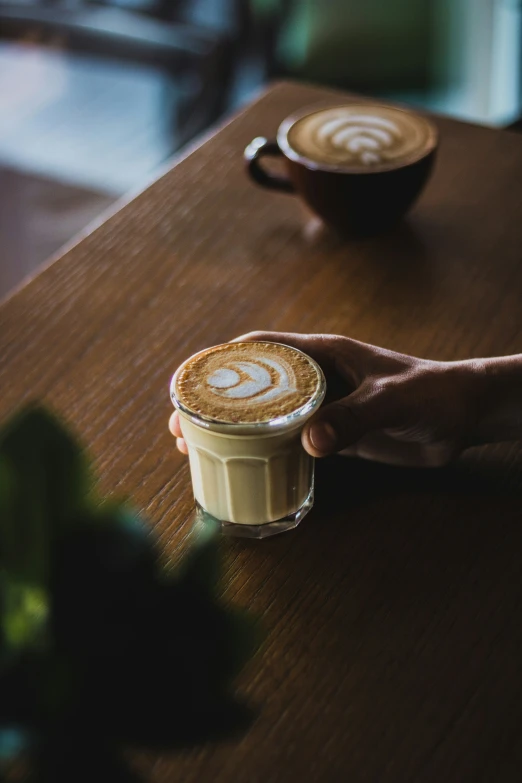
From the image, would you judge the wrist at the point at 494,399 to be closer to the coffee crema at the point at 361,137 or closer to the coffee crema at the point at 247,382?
the coffee crema at the point at 247,382

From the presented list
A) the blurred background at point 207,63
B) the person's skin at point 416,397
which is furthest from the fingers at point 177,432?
the blurred background at point 207,63

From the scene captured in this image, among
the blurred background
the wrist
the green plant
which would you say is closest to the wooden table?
the wrist

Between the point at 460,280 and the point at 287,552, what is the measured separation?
51 centimetres

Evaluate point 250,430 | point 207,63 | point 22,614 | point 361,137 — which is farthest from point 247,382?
point 207,63

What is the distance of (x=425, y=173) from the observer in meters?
1.18

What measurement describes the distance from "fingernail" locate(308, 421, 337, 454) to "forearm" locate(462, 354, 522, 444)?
17 centimetres

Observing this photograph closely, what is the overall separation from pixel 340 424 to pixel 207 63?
2.49 meters

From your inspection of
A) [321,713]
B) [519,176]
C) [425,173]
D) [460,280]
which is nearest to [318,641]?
[321,713]

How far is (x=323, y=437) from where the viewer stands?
0.74 metres

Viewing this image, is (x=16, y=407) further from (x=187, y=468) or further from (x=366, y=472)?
(x=366, y=472)

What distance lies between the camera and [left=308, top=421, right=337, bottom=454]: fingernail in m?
0.74

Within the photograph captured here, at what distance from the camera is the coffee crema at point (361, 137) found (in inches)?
45.9

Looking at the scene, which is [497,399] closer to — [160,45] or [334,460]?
[334,460]

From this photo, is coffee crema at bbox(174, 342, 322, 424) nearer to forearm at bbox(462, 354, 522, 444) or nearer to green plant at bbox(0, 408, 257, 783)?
forearm at bbox(462, 354, 522, 444)
